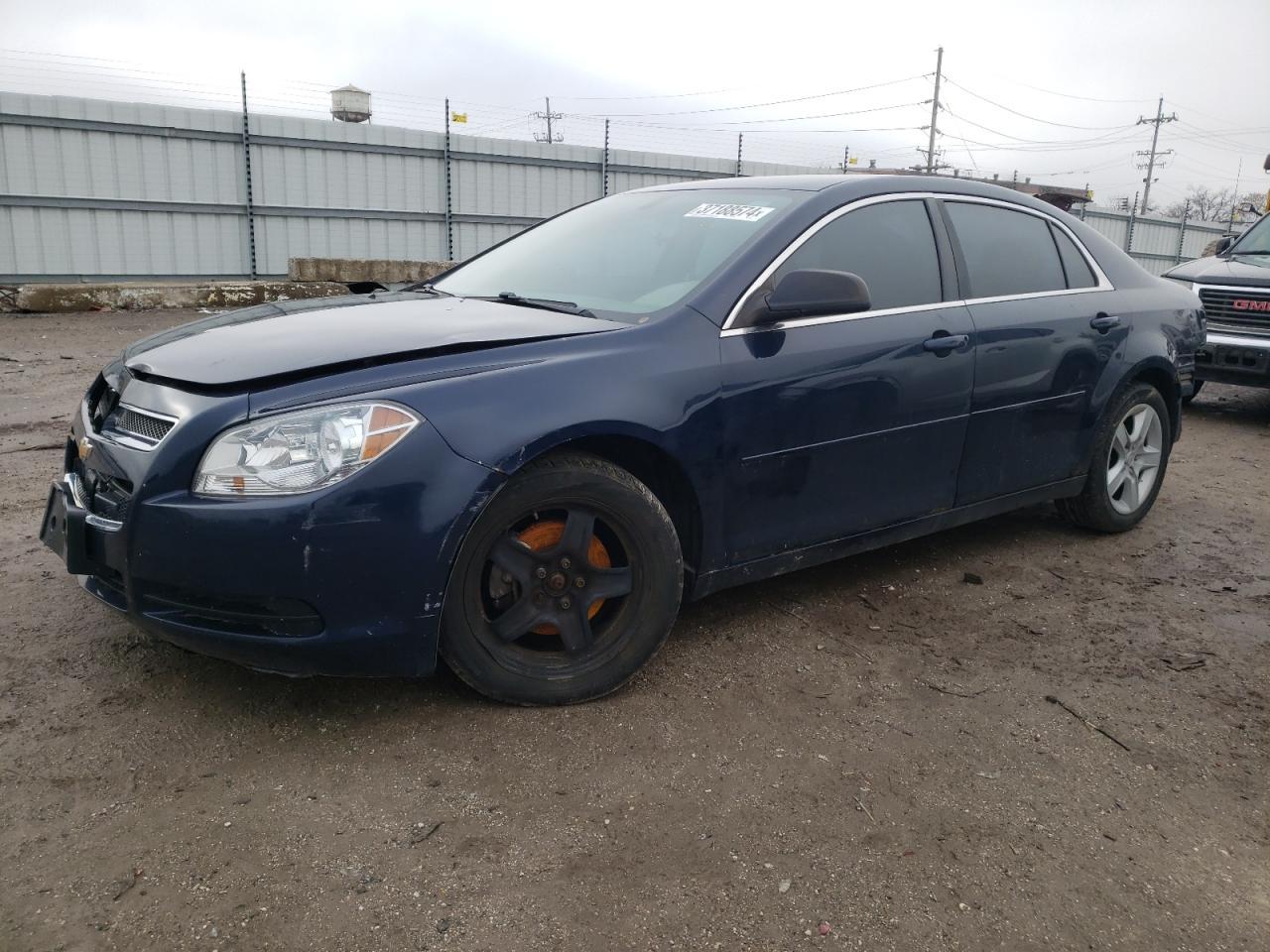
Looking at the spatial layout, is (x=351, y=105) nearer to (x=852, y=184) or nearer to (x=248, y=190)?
(x=248, y=190)

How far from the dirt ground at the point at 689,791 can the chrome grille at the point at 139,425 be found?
29.7 inches

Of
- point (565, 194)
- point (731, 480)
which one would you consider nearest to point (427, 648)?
point (731, 480)

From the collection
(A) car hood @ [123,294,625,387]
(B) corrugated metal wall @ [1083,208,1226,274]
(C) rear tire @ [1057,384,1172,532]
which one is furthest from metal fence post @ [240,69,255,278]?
(B) corrugated metal wall @ [1083,208,1226,274]

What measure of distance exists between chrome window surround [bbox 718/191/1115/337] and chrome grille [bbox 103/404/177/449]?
5.31ft

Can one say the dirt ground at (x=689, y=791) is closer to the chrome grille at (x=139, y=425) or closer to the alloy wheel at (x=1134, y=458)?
the chrome grille at (x=139, y=425)

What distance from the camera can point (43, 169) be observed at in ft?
44.2

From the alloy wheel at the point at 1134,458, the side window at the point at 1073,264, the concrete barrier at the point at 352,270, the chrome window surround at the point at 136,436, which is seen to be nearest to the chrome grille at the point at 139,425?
the chrome window surround at the point at 136,436

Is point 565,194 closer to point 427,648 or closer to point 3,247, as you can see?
point 3,247

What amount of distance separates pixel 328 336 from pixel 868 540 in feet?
6.60

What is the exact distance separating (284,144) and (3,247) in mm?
4148

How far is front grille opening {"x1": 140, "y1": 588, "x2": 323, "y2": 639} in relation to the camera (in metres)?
2.49

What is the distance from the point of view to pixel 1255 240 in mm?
9016

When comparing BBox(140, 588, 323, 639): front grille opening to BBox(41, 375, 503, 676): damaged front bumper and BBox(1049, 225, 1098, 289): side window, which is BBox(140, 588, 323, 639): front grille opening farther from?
BBox(1049, 225, 1098, 289): side window

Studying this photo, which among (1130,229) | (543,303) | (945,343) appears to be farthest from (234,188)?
(1130,229)
